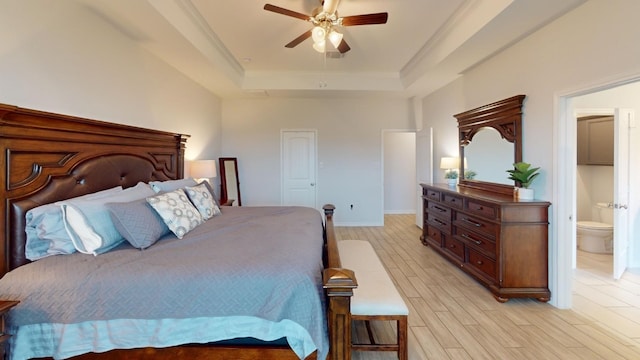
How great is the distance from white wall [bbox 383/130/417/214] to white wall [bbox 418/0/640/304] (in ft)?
12.5

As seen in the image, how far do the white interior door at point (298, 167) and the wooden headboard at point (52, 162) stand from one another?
338 centimetres

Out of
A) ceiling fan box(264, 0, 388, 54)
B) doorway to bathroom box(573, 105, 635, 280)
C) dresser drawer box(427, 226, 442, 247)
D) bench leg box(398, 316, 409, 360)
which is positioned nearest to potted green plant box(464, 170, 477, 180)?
dresser drawer box(427, 226, 442, 247)

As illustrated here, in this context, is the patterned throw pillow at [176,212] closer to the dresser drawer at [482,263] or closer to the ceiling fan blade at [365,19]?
the ceiling fan blade at [365,19]

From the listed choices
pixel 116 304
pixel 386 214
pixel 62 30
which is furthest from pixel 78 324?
pixel 386 214

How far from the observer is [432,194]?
456cm

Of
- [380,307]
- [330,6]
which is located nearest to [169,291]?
[380,307]

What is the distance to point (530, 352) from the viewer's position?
6.95 feet

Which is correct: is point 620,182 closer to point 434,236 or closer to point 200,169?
point 434,236

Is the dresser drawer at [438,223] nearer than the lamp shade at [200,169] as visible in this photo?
Yes

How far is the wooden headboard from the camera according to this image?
5.74 feet

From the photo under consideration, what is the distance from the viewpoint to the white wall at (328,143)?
616 centimetres

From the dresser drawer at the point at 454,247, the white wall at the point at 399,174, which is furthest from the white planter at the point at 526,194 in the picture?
the white wall at the point at 399,174

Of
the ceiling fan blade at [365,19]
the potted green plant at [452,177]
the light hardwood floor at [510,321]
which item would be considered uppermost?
the ceiling fan blade at [365,19]

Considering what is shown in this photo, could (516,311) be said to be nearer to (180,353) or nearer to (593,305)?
(593,305)
